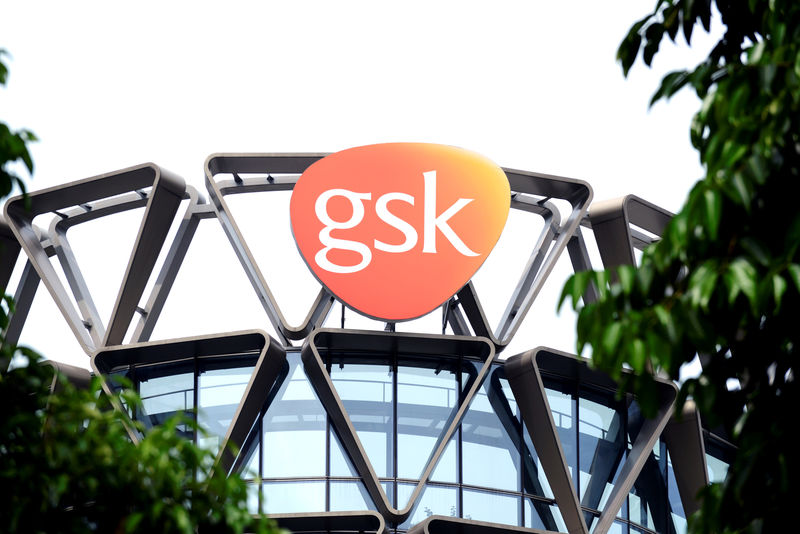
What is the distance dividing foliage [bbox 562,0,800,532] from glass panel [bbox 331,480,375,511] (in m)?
17.1

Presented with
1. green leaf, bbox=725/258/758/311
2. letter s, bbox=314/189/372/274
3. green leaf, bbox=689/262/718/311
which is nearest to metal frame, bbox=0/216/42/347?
letter s, bbox=314/189/372/274

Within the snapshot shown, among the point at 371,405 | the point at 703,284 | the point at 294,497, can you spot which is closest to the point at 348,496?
the point at 294,497

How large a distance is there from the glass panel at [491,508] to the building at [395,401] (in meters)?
0.03

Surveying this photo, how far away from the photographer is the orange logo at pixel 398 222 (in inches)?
1008

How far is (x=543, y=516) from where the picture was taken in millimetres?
26031

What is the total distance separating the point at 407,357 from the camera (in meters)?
26.3

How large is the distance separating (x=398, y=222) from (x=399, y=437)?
15.2 feet

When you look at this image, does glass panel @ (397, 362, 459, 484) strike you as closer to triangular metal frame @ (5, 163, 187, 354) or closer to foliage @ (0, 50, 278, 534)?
triangular metal frame @ (5, 163, 187, 354)

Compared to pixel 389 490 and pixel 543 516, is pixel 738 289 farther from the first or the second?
pixel 543 516

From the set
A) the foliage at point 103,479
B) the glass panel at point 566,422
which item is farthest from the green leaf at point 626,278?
the glass panel at point 566,422

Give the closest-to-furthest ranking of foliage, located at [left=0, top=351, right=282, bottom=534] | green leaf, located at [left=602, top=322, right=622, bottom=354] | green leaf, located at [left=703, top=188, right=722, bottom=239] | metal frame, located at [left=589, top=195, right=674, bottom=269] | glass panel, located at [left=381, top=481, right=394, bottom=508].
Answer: green leaf, located at [left=703, top=188, right=722, bottom=239] < green leaf, located at [left=602, top=322, right=622, bottom=354] < foliage, located at [left=0, top=351, right=282, bottom=534] < glass panel, located at [left=381, top=481, right=394, bottom=508] < metal frame, located at [left=589, top=195, right=674, bottom=269]

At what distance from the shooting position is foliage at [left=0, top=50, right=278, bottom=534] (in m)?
8.35

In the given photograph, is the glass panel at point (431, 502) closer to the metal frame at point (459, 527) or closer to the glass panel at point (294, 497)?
the metal frame at point (459, 527)

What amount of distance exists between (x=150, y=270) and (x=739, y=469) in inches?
820
